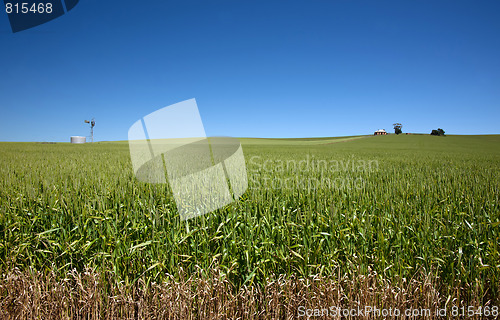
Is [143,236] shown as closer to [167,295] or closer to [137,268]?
[137,268]

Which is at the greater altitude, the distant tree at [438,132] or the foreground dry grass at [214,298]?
the distant tree at [438,132]

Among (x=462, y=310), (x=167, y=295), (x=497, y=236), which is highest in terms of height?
(x=497, y=236)

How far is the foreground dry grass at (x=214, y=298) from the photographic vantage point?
2178 mm

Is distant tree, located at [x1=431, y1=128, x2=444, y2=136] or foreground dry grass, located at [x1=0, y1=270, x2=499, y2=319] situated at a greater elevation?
distant tree, located at [x1=431, y1=128, x2=444, y2=136]

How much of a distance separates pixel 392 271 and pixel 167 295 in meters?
2.24

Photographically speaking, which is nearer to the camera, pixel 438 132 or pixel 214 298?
pixel 214 298

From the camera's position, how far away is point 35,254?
2.69 meters

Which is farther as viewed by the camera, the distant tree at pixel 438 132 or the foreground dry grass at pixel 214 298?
the distant tree at pixel 438 132

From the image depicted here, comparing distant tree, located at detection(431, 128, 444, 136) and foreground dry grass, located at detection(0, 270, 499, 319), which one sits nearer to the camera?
foreground dry grass, located at detection(0, 270, 499, 319)

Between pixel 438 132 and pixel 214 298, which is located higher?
pixel 438 132

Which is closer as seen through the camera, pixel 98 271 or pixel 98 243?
pixel 98 271

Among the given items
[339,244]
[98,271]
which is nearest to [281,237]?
[339,244]

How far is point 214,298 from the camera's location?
7.24ft

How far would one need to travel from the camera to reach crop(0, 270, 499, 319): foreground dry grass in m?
2.18
